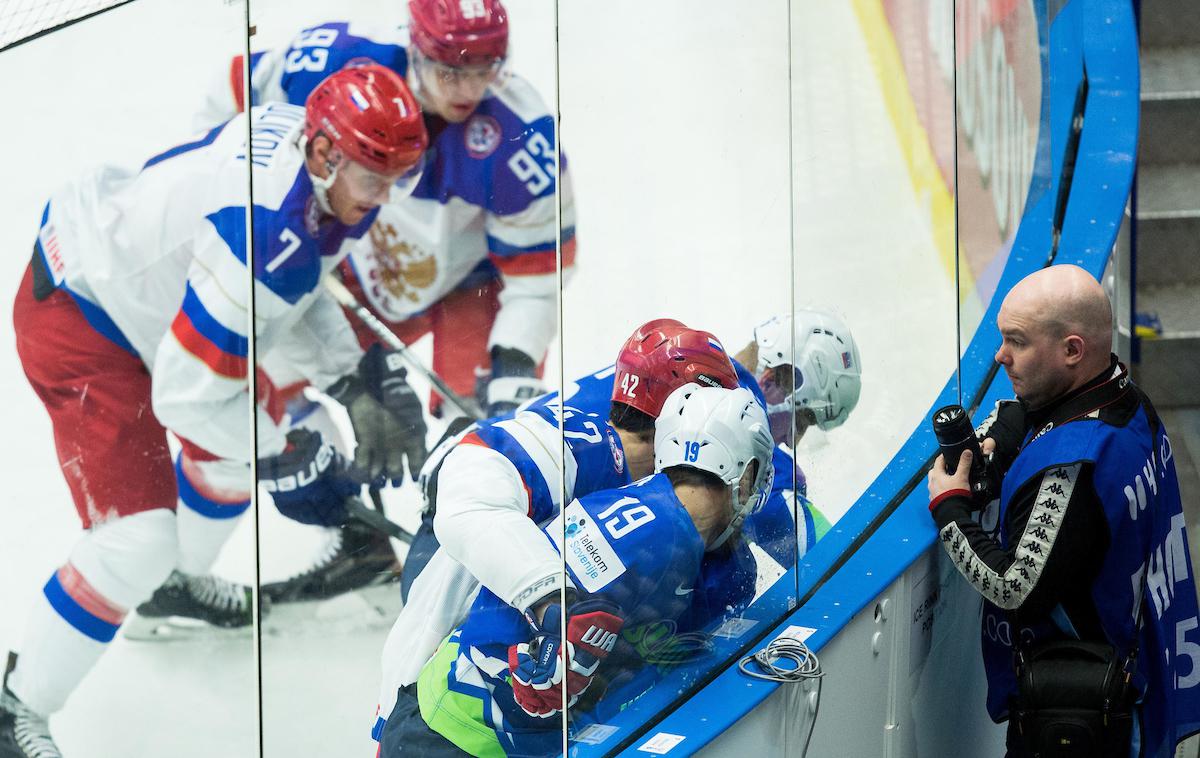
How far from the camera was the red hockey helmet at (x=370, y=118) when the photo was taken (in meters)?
1.15

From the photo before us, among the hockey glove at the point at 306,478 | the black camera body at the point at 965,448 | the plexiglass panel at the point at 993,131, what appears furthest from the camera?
the plexiglass panel at the point at 993,131

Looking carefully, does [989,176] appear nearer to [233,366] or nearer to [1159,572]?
[1159,572]

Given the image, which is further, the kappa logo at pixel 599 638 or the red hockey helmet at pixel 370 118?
the kappa logo at pixel 599 638

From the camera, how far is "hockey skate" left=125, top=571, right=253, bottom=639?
1144mm

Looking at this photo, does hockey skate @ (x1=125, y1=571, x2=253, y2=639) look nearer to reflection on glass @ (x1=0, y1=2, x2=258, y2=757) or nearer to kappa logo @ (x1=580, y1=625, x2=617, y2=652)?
reflection on glass @ (x1=0, y1=2, x2=258, y2=757)

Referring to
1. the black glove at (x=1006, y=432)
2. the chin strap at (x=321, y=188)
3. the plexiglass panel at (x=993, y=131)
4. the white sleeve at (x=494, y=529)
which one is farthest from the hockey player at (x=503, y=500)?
the plexiglass panel at (x=993, y=131)

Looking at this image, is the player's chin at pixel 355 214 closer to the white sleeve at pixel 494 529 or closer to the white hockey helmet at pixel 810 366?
the white sleeve at pixel 494 529

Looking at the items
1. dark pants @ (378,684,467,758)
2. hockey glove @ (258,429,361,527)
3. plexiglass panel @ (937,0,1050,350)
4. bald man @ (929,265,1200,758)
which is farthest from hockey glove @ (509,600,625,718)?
plexiglass panel @ (937,0,1050,350)

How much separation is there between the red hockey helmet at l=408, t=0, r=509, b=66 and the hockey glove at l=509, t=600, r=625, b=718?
547mm

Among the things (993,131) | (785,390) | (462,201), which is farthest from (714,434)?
(993,131)

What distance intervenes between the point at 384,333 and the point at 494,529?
29 centimetres

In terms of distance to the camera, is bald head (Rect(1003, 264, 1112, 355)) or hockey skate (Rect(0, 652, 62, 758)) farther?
bald head (Rect(1003, 264, 1112, 355))

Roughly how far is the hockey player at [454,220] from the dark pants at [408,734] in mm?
163

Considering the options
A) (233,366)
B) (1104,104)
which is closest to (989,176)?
(1104,104)
